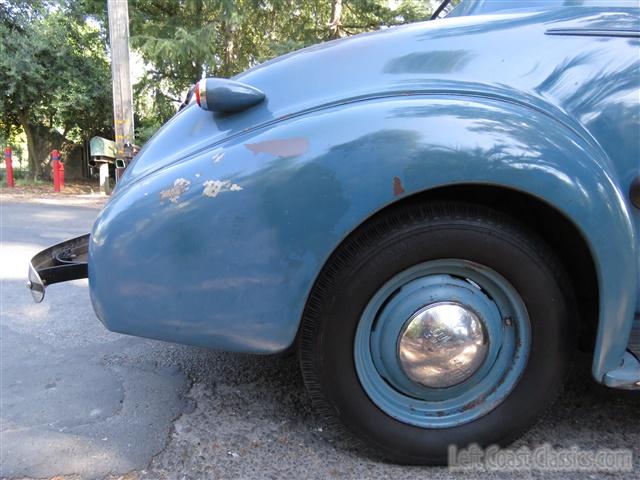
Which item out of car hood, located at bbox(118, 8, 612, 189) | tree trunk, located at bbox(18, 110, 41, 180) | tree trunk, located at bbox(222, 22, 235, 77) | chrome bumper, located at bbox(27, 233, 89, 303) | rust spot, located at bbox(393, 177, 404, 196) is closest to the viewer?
rust spot, located at bbox(393, 177, 404, 196)

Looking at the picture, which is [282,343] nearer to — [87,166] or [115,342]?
[115,342]

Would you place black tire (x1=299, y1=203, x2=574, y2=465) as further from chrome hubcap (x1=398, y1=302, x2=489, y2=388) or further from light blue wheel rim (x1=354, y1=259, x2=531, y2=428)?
chrome hubcap (x1=398, y1=302, x2=489, y2=388)

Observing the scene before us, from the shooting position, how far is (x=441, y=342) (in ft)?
5.44

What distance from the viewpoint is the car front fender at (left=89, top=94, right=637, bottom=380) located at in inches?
60.0

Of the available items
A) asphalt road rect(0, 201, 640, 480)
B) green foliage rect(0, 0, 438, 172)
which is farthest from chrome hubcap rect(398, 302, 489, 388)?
green foliage rect(0, 0, 438, 172)

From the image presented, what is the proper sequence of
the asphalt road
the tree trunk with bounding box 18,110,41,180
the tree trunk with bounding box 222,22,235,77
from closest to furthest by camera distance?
the asphalt road
the tree trunk with bounding box 222,22,235,77
the tree trunk with bounding box 18,110,41,180

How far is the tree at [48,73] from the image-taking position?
42.0ft

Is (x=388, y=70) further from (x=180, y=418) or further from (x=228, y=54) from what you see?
(x=228, y=54)

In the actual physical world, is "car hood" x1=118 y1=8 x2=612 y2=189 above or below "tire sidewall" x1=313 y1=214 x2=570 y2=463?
above

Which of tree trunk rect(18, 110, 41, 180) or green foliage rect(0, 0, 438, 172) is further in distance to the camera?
tree trunk rect(18, 110, 41, 180)

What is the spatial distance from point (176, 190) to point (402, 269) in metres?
0.78

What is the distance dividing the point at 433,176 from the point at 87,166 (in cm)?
1685

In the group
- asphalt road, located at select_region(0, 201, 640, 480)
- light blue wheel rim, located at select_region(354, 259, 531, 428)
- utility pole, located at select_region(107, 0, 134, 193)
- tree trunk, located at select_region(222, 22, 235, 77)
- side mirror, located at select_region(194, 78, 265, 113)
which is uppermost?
tree trunk, located at select_region(222, 22, 235, 77)

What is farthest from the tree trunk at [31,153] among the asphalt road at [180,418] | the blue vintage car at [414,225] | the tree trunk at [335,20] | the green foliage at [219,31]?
the blue vintage car at [414,225]
